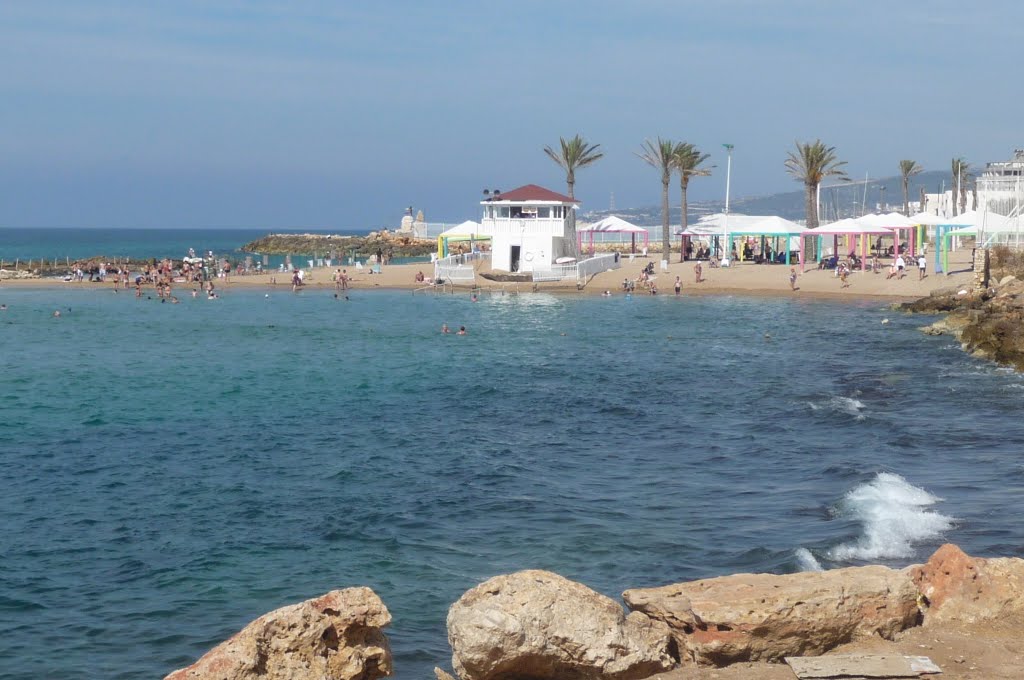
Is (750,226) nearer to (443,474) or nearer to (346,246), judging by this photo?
(443,474)

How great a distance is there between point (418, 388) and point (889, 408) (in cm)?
1152

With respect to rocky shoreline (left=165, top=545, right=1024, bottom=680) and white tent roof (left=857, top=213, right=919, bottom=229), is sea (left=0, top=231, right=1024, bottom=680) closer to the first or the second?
rocky shoreline (left=165, top=545, right=1024, bottom=680)

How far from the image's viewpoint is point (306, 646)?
752cm

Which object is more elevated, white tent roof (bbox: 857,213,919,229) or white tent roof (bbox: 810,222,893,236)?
white tent roof (bbox: 857,213,919,229)

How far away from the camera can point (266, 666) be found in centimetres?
743

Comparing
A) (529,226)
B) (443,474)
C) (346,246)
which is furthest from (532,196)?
(346,246)

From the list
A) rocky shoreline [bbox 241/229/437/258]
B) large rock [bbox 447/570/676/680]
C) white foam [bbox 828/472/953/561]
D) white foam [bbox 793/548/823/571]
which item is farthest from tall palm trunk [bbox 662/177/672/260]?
large rock [bbox 447/570/676/680]

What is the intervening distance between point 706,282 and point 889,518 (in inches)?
1685

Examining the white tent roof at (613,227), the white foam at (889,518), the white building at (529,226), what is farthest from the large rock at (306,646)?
the white tent roof at (613,227)

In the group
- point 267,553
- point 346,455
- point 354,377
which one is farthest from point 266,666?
point 354,377

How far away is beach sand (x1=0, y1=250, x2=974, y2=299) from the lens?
51.5m

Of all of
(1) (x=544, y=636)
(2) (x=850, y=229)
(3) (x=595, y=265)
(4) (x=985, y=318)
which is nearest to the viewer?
(1) (x=544, y=636)

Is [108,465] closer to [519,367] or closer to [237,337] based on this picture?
[519,367]

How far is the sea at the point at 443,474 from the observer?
11906 mm
